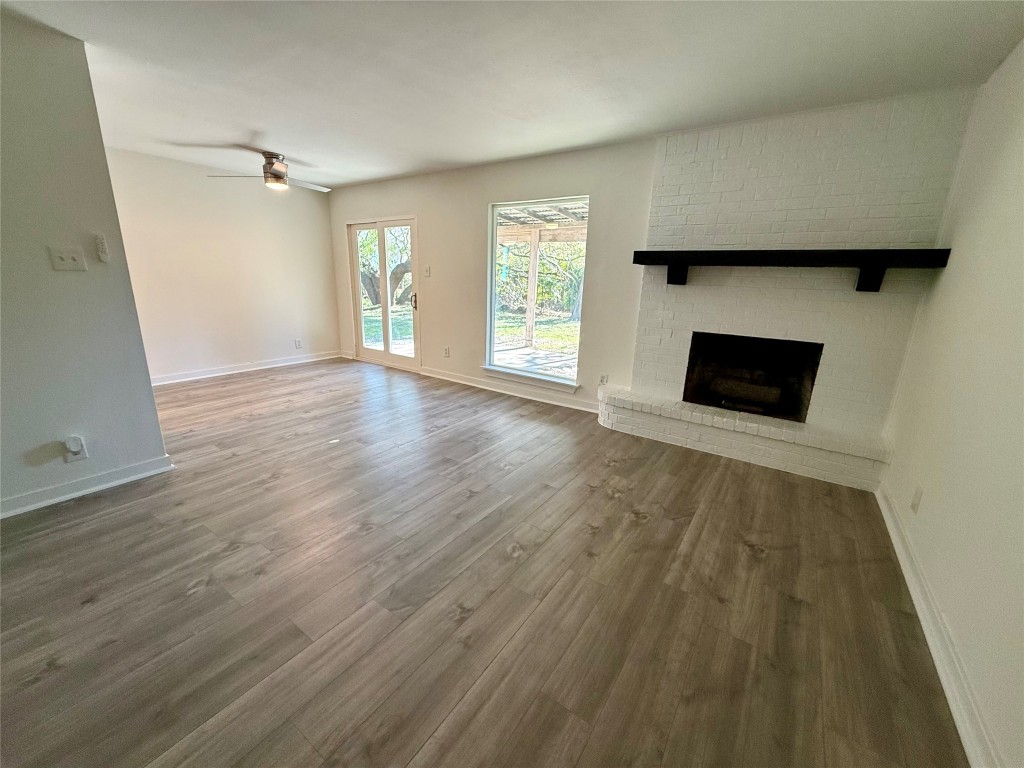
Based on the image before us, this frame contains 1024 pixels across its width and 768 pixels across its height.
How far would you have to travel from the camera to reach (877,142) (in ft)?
8.01

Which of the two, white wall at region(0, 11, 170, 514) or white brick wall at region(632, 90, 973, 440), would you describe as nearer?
white wall at region(0, 11, 170, 514)

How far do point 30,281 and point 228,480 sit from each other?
1413mm

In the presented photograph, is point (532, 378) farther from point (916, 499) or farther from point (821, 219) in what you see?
point (916, 499)

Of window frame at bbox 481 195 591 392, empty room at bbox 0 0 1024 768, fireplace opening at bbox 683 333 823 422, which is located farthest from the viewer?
window frame at bbox 481 195 591 392

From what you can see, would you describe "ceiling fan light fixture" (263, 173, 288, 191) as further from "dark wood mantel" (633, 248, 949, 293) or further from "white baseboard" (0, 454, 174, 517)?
"dark wood mantel" (633, 248, 949, 293)

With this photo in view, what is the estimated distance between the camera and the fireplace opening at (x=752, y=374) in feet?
9.67

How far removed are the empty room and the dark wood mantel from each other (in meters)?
0.02

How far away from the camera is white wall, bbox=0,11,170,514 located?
192 centimetres

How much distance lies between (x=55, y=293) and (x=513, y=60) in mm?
2757

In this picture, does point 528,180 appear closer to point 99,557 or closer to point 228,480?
point 228,480

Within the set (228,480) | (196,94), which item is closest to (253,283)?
(196,94)

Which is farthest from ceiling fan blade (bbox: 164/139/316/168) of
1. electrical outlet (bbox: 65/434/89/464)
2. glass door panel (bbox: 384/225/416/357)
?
electrical outlet (bbox: 65/434/89/464)

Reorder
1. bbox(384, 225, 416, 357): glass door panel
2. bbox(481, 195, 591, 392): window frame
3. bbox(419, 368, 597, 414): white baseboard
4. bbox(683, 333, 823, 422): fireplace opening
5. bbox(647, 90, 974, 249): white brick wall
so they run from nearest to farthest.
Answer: bbox(647, 90, 974, 249): white brick wall → bbox(683, 333, 823, 422): fireplace opening → bbox(481, 195, 591, 392): window frame → bbox(419, 368, 597, 414): white baseboard → bbox(384, 225, 416, 357): glass door panel

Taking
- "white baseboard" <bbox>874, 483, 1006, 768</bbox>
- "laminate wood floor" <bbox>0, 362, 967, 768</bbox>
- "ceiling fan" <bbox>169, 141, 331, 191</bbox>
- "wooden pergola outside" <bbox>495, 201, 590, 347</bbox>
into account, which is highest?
"ceiling fan" <bbox>169, 141, 331, 191</bbox>
